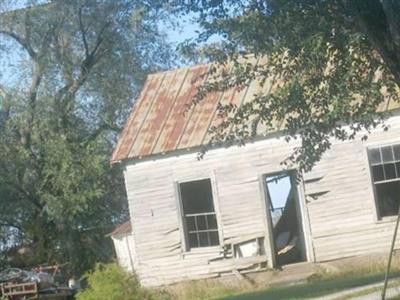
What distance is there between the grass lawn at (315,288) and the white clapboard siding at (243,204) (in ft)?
4.93

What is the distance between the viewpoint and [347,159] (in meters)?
22.5

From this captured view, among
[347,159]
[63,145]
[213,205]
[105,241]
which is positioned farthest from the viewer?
[105,241]

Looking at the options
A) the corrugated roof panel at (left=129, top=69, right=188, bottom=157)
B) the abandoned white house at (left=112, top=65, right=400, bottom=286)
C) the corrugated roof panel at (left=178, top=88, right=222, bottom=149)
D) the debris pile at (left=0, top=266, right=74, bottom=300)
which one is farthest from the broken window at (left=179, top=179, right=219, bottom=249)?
the debris pile at (left=0, top=266, right=74, bottom=300)

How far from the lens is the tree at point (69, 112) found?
3169 cm

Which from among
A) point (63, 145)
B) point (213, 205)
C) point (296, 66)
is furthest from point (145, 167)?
point (296, 66)

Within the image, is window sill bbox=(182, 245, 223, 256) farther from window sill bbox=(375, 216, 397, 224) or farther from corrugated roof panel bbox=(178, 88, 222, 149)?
window sill bbox=(375, 216, 397, 224)

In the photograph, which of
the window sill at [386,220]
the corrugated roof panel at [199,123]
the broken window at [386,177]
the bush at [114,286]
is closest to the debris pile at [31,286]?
the bush at [114,286]

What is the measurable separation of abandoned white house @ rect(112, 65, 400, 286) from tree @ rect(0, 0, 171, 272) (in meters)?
6.70

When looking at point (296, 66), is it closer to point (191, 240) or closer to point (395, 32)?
point (395, 32)

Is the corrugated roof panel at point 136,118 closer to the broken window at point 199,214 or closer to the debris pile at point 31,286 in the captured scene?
the broken window at point 199,214

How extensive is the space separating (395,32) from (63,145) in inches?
878

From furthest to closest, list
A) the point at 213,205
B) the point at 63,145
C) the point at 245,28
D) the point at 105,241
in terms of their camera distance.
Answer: the point at 105,241
the point at 63,145
the point at 213,205
the point at 245,28

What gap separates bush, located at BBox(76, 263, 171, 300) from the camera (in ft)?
67.3

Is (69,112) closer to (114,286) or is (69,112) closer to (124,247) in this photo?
(124,247)
